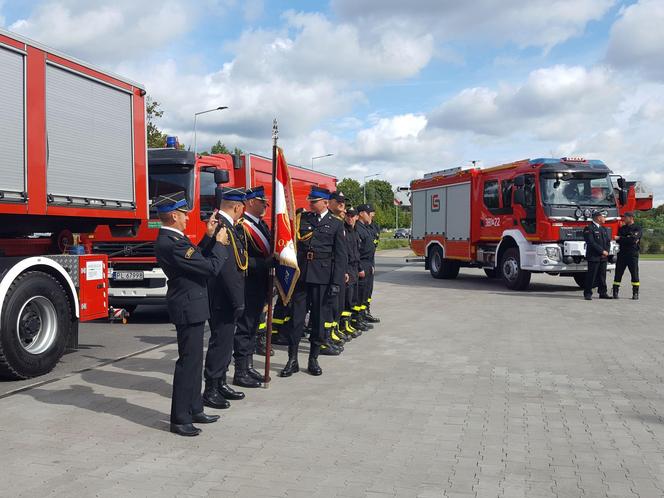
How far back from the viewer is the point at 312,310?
684 cm

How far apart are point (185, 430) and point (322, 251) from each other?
104 inches

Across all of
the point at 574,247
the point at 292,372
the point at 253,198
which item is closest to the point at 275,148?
the point at 253,198

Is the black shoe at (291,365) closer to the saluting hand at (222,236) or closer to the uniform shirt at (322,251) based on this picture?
the uniform shirt at (322,251)

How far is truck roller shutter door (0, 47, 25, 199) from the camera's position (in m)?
6.11

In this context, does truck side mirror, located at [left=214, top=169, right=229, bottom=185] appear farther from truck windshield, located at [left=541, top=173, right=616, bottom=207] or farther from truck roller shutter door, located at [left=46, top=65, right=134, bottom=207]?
truck windshield, located at [left=541, top=173, right=616, bottom=207]

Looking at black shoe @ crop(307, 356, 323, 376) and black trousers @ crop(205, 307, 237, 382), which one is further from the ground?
black trousers @ crop(205, 307, 237, 382)

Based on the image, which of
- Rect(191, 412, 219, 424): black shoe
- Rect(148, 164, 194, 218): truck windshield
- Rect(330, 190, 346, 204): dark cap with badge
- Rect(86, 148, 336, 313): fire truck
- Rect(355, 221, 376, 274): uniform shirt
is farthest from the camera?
Rect(148, 164, 194, 218): truck windshield

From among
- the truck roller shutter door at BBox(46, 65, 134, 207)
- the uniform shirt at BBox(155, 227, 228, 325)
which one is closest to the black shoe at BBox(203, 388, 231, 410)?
the uniform shirt at BBox(155, 227, 228, 325)

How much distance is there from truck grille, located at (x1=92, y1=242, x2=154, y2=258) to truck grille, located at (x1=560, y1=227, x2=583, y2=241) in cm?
888

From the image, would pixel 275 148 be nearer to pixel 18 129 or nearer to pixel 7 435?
pixel 18 129

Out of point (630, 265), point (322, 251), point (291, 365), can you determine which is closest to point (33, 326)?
point (291, 365)

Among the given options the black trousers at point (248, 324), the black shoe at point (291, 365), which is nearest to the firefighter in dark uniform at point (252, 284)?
the black trousers at point (248, 324)

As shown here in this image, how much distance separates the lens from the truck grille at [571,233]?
14.1 meters

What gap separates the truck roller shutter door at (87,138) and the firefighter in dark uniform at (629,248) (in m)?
10.4
